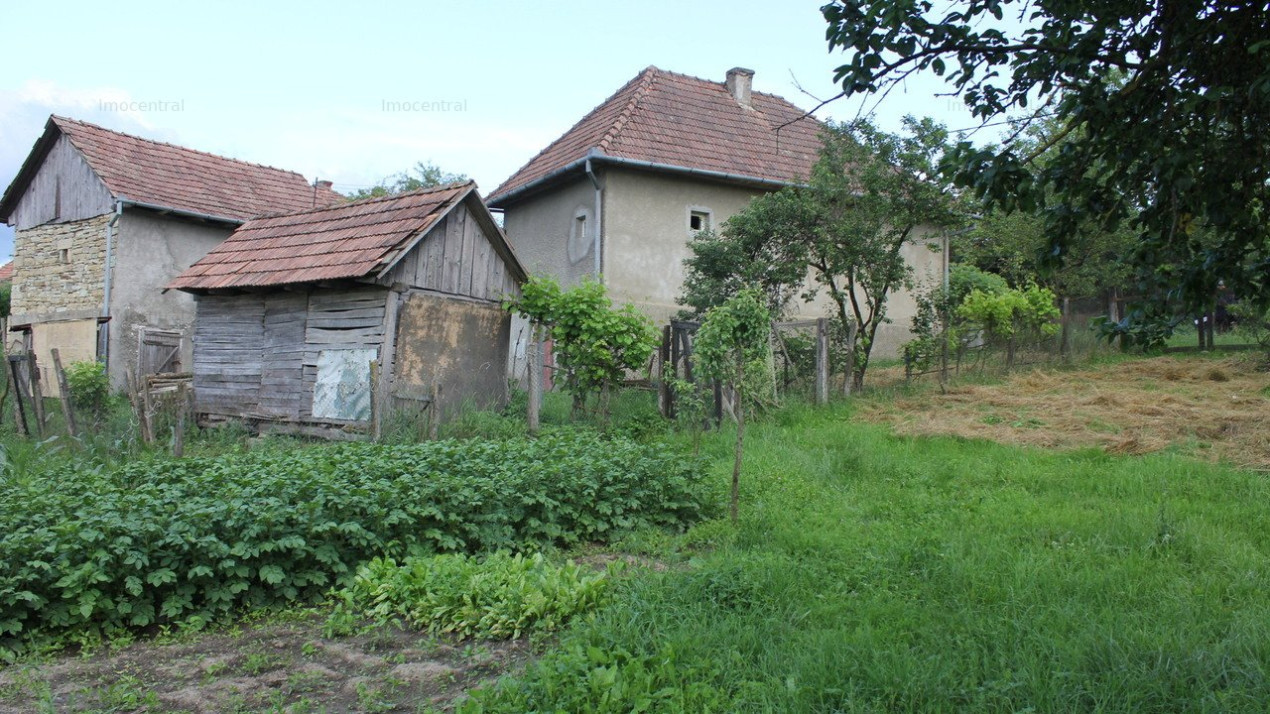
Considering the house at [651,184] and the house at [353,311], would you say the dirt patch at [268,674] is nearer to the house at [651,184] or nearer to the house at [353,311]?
the house at [353,311]

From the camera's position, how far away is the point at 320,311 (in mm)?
13180

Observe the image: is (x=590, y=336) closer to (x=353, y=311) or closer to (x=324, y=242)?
(x=353, y=311)

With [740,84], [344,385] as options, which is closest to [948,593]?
[344,385]

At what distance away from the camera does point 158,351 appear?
19.9m

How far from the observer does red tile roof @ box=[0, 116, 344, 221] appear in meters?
20.3

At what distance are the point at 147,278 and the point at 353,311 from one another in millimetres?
10052

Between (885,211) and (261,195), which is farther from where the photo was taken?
(261,195)

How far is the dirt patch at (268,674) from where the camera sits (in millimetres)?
4480

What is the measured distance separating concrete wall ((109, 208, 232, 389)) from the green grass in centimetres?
1660

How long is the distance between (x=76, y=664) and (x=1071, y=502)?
22.9 feet

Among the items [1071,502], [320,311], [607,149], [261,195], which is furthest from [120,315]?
[1071,502]

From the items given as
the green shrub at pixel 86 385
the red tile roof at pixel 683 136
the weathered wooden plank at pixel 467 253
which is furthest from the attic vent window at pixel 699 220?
the green shrub at pixel 86 385

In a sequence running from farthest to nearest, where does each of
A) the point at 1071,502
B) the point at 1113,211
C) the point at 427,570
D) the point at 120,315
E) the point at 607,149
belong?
1. the point at 120,315
2. the point at 607,149
3. the point at 1071,502
4. the point at 427,570
5. the point at 1113,211

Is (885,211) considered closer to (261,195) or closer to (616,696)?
(616,696)
